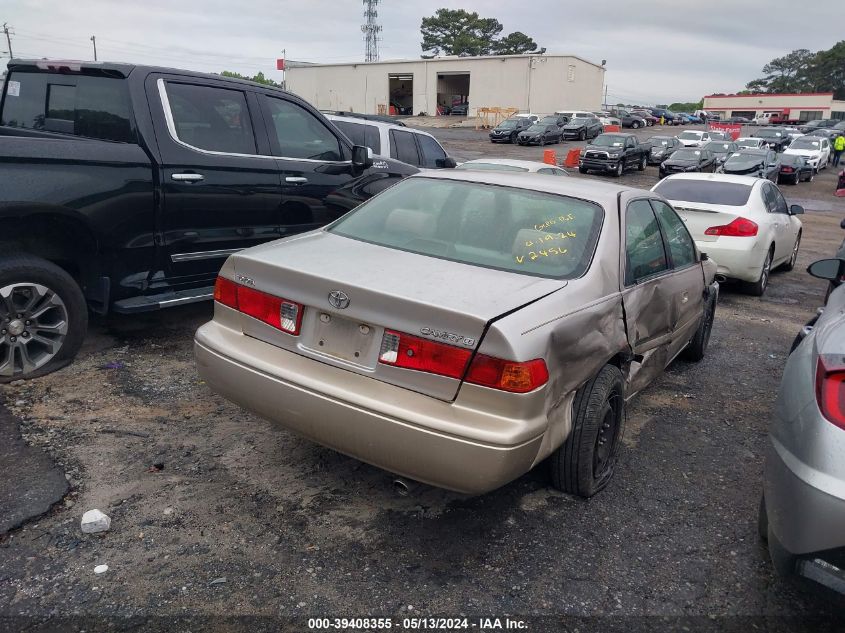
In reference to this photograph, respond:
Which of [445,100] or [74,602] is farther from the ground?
[445,100]

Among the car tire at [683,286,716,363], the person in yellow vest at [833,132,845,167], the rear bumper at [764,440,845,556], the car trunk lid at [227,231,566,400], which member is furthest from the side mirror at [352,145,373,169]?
the person in yellow vest at [833,132,845,167]

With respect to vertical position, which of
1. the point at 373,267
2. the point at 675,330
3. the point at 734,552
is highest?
the point at 373,267

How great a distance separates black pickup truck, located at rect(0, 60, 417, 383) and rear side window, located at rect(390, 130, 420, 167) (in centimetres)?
302

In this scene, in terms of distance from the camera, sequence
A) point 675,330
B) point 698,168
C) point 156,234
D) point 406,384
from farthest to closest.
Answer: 1. point 698,168
2. point 156,234
3. point 675,330
4. point 406,384

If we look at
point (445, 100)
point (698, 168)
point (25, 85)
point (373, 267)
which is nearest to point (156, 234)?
point (25, 85)

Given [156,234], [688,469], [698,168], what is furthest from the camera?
[698,168]

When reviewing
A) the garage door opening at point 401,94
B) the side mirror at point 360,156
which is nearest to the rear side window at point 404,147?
the side mirror at point 360,156

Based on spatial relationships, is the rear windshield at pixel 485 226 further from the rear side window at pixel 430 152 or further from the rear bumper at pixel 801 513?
the rear side window at pixel 430 152

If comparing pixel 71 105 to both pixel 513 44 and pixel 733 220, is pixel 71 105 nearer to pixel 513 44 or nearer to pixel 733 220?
pixel 733 220

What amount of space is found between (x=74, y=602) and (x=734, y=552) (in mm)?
2875

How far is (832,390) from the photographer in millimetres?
2340

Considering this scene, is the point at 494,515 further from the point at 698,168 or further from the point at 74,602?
the point at 698,168

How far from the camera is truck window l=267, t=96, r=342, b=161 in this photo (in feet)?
19.9

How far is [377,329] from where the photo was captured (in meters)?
2.95
